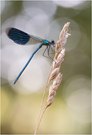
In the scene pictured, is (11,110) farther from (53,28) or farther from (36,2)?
(36,2)

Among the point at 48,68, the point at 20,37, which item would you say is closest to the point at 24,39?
the point at 20,37

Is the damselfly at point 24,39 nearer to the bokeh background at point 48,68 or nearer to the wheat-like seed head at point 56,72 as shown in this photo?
the wheat-like seed head at point 56,72

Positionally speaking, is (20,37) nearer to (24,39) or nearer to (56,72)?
Answer: (24,39)

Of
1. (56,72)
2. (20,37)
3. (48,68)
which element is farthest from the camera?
(48,68)

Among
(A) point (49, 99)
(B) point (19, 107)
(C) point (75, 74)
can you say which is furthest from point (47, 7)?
(A) point (49, 99)

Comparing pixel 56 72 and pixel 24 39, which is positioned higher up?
pixel 56 72
